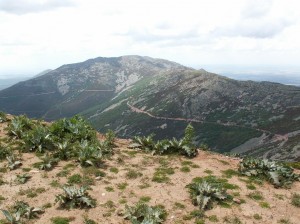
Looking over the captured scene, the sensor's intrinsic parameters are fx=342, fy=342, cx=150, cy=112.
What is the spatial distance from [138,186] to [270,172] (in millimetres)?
8211

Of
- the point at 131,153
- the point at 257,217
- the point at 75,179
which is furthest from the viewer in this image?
the point at 131,153

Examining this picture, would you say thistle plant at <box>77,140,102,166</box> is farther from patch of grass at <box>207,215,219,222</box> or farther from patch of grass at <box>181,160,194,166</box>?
patch of grass at <box>207,215,219,222</box>

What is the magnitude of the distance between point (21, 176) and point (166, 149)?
10.5 meters

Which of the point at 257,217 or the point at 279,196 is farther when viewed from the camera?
the point at 279,196

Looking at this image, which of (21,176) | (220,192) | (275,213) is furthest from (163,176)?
(21,176)

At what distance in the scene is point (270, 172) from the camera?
2112 cm

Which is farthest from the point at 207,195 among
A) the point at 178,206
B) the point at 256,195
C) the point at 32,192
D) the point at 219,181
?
the point at 32,192

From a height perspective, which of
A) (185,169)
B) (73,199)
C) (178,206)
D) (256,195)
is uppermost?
(185,169)

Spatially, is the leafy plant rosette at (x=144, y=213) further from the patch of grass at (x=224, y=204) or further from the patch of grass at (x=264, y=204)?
the patch of grass at (x=264, y=204)

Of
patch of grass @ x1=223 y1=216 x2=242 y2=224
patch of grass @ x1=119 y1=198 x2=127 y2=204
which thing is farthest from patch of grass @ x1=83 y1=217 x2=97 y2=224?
patch of grass @ x1=223 y1=216 x2=242 y2=224

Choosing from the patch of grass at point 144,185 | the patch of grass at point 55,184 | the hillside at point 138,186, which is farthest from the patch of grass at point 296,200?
the patch of grass at point 55,184

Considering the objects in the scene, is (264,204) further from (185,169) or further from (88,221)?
(88,221)

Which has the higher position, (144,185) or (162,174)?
(162,174)

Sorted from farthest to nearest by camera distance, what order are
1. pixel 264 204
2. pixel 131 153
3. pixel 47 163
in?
pixel 131 153 → pixel 47 163 → pixel 264 204
